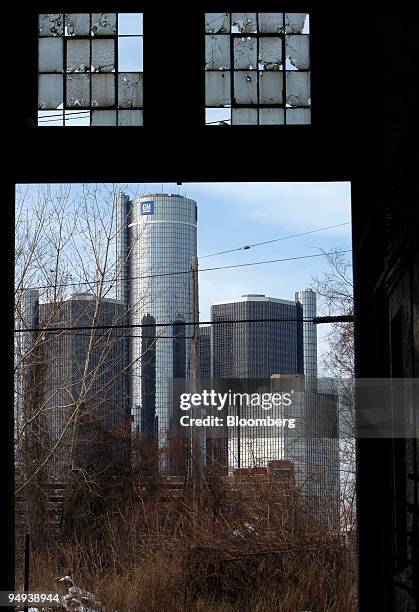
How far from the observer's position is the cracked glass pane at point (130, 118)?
6.36 meters

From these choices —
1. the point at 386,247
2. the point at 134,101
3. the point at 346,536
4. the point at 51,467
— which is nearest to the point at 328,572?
the point at 346,536

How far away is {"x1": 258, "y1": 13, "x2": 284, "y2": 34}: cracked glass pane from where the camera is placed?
6.39 m

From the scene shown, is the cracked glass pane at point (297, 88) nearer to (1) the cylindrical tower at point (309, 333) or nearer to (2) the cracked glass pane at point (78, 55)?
(2) the cracked glass pane at point (78, 55)

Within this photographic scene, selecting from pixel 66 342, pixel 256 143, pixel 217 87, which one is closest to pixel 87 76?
pixel 217 87

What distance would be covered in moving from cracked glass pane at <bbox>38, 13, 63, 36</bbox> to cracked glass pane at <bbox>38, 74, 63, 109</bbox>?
0.93 ft

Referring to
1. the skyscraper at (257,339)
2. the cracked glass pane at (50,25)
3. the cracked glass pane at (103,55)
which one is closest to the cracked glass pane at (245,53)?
the cracked glass pane at (103,55)

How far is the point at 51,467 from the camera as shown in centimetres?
977

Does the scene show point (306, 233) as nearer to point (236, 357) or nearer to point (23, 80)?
point (236, 357)

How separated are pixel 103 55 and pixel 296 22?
4.22ft

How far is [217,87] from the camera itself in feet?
20.8

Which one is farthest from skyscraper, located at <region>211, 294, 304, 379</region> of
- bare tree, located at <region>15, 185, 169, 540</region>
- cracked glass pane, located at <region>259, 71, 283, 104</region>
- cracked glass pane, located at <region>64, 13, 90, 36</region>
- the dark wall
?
cracked glass pane, located at <region>64, 13, 90, 36</region>

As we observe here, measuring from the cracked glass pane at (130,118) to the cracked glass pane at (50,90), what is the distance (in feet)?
1.36

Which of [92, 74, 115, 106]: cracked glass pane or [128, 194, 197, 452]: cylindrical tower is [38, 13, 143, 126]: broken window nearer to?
[92, 74, 115, 106]: cracked glass pane

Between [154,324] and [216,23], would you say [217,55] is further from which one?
[154,324]
